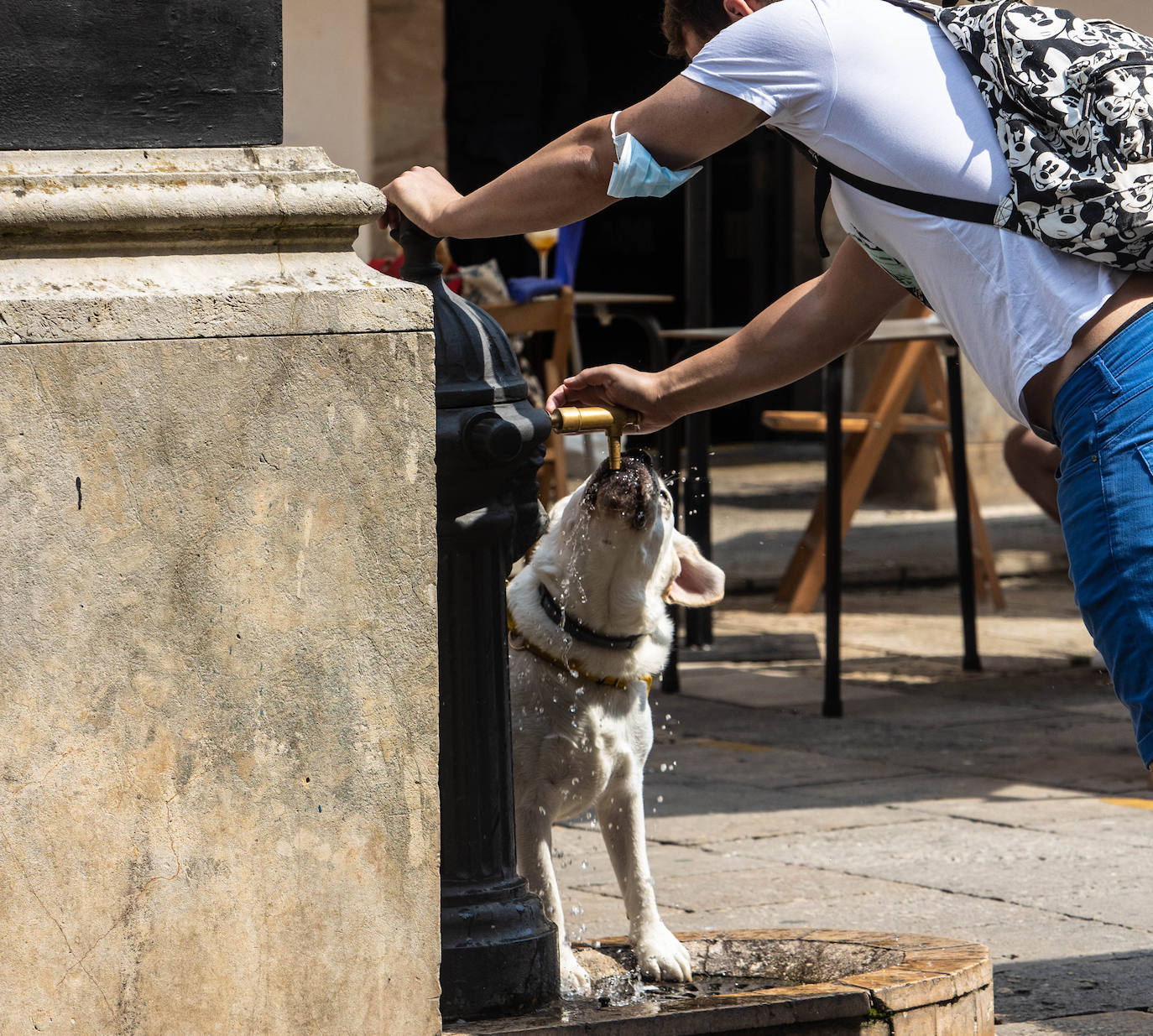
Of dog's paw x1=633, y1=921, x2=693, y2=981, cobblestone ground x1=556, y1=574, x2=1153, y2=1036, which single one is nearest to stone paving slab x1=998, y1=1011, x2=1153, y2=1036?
cobblestone ground x1=556, y1=574, x2=1153, y2=1036

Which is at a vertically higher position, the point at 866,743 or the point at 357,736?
the point at 357,736

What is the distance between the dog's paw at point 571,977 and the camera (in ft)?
10.0

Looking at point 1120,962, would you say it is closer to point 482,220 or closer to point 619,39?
point 482,220

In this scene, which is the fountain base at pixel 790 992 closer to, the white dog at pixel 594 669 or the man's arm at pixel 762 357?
the white dog at pixel 594 669

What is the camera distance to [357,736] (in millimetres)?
2254

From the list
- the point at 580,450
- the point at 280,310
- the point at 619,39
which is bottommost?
the point at 580,450

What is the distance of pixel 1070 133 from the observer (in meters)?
2.27

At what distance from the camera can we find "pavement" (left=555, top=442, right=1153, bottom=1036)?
149 inches

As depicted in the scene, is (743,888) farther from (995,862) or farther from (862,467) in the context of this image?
(862,467)

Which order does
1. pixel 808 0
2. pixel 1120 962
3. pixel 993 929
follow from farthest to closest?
pixel 993 929
pixel 1120 962
pixel 808 0

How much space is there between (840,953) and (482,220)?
1389 mm

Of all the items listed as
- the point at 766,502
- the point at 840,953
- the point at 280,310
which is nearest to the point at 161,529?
the point at 280,310

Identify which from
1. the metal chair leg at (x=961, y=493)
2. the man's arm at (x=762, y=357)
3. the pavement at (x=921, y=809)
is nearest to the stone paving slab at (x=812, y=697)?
the pavement at (x=921, y=809)

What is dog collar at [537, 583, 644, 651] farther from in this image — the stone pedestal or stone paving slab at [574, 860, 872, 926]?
the stone pedestal
